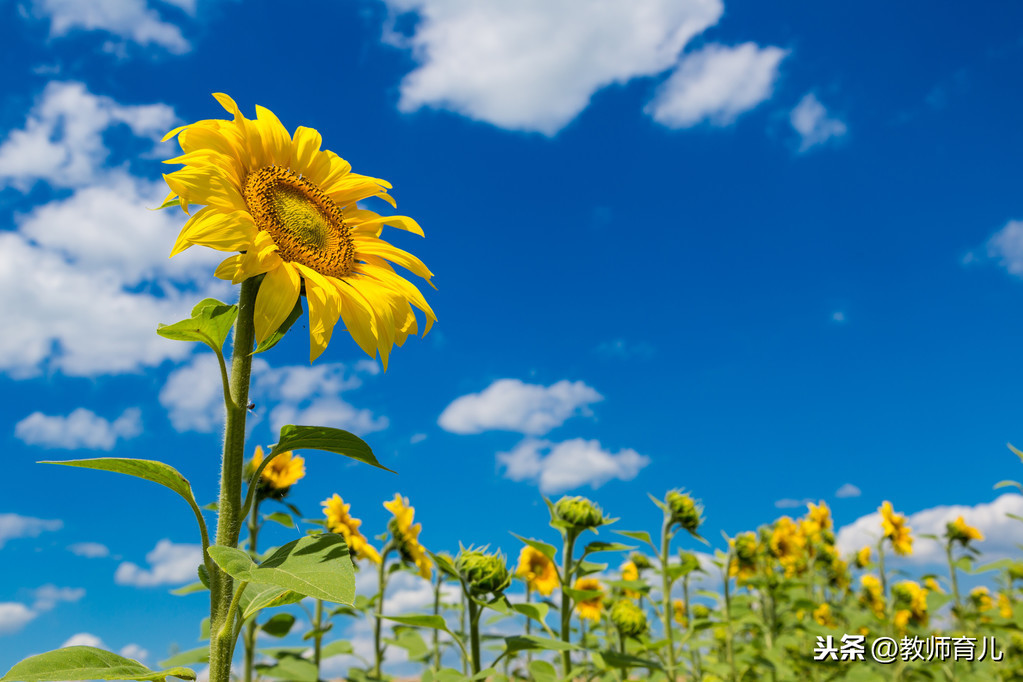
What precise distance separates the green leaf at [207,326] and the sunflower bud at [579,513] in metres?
1.93

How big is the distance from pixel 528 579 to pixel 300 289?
299 centimetres

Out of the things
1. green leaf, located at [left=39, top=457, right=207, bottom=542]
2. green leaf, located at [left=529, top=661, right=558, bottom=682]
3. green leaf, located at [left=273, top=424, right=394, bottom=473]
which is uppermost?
green leaf, located at [left=273, top=424, right=394, bottom=473]

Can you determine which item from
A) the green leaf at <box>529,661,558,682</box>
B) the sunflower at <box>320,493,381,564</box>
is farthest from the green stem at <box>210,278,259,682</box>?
the sunflower at <box>320,493,381,564</box>

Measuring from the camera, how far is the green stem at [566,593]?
282 cm

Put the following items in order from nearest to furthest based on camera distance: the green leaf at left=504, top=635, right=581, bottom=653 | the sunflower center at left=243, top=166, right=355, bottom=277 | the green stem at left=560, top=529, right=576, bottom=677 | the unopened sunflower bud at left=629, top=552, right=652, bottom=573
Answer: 1. the sunflower center at left=243, top=166, right=355, bottom=277
2. the green leaf at left=504, top=635, right=581, bottom=653
3. the green stem at left=560, top=529, right=576, bottom=677
4. the unopened sunflower bud at left=629, top=552, right=652, bottom=573

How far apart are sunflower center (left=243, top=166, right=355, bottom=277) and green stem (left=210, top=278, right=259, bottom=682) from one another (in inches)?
9.6

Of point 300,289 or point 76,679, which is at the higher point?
point 300,289

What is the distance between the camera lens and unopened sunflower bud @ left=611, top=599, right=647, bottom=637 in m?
3.59

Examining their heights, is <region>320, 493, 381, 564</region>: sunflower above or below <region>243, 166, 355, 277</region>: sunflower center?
below

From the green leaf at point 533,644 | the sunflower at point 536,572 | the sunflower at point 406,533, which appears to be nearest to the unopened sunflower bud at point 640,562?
the sunflower at point 536,572

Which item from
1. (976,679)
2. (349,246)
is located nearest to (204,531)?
(349,246)

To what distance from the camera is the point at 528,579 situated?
405 cm

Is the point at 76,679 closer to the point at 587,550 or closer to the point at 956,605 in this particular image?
the point at 587,550

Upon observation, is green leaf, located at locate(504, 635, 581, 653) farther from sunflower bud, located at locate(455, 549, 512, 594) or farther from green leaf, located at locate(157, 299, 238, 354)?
green leaf, located at locate(157, 299, 238, 354)
